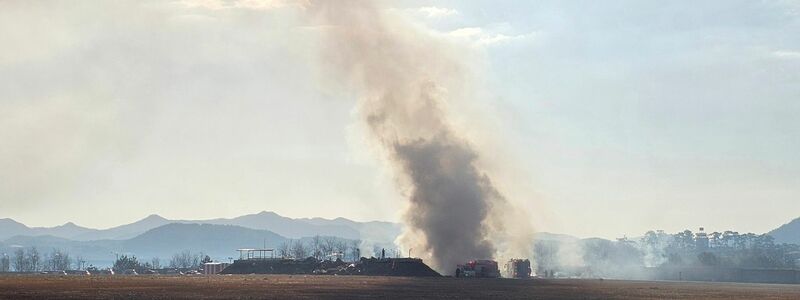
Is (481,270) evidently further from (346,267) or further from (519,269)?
(346,267)

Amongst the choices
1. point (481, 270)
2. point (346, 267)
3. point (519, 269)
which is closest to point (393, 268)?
point (481, 270)

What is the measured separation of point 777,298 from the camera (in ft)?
349

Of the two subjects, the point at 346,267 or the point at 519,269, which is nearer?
the point at 346,267

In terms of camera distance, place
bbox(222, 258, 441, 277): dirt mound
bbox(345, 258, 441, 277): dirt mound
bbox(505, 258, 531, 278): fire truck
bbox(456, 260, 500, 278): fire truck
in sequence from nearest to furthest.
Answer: bbox(345, 258, 441, 277): dirt mound → bbox(222, 258, 441, 277): dirt mound → bbox(456, 260, 500, 278): fire truck → bbox(505, 258, 531, 278): fire truck

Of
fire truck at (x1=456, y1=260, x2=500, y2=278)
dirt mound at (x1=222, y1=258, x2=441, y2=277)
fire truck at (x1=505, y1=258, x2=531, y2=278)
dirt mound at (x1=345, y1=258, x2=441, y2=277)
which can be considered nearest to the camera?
dirt mound at (x1=345, y1=258, x2=441, y2=277)

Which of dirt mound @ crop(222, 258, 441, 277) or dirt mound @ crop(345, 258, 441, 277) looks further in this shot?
dirt mound @ crop(222, 258, 441, 277)

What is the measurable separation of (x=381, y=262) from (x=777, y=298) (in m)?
80.6

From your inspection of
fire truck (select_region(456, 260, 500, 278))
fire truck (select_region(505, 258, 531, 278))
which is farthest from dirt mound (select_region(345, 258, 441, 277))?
fire truck (select_region(505, 258, 531, 278))

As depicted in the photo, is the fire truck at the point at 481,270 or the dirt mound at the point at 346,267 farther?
the fire truck at the point at 481,270

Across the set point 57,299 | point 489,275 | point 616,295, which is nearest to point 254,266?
point 489,275

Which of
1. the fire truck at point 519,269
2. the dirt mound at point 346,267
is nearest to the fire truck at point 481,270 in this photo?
the dirt mound at point 346,267

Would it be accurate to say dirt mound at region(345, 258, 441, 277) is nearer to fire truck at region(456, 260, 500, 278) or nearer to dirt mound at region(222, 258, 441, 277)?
dirt mound at region(222, 258, 441, 277)

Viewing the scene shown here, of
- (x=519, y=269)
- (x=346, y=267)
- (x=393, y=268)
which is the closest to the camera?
(x=393, y=268)

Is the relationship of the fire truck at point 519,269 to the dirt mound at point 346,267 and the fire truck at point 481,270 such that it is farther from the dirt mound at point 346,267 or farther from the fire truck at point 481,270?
the dirt mound at point 346,267
